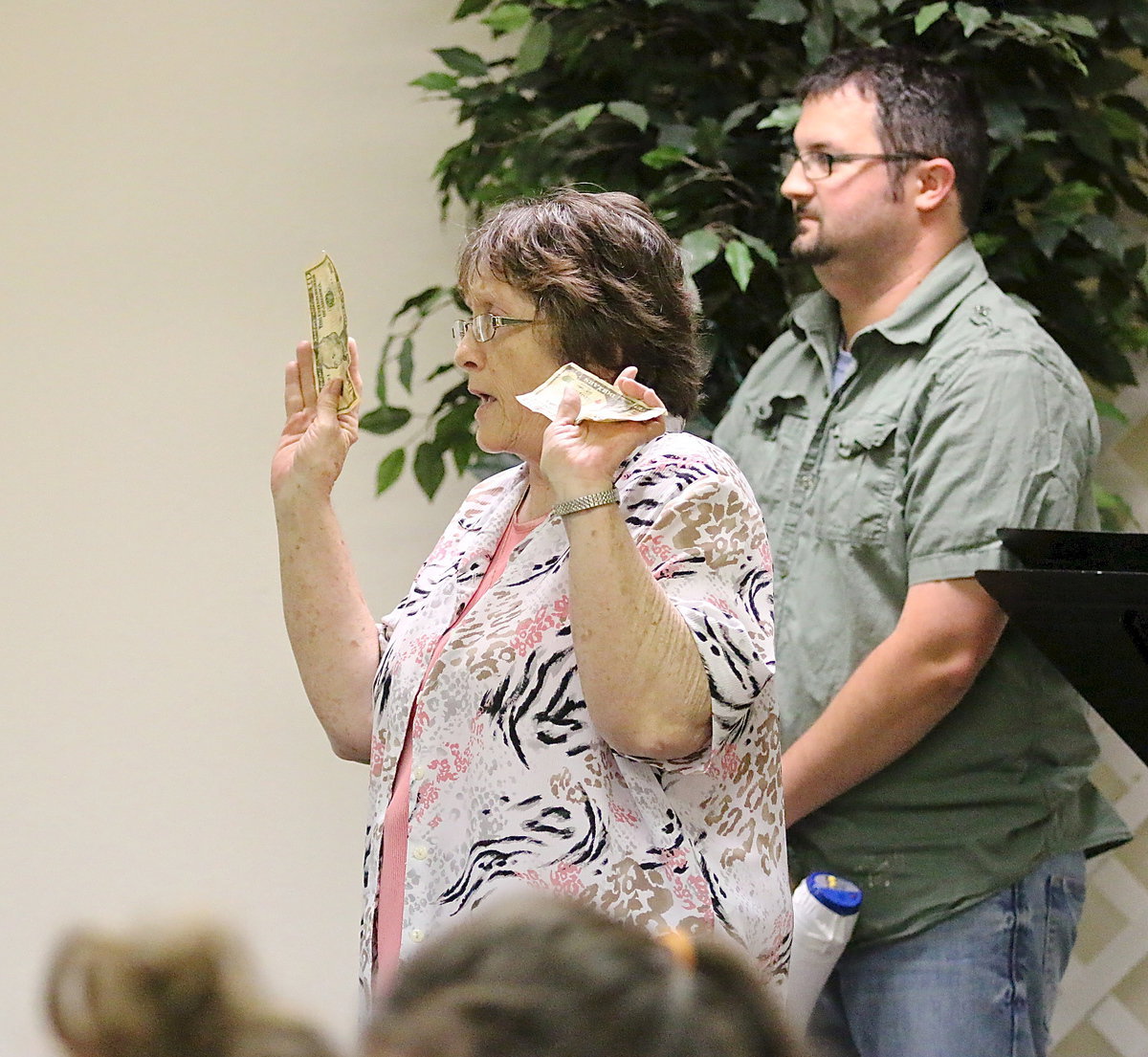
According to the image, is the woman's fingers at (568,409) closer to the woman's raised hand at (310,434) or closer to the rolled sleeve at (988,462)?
the woman's raised hand at (310,434)

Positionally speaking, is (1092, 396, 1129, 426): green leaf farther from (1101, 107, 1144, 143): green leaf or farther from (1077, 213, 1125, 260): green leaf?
(1101, 107, 1144, 143): green leaf

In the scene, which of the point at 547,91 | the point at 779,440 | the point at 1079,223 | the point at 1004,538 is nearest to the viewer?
the point at 1004,538

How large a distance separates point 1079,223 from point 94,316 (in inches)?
60.6

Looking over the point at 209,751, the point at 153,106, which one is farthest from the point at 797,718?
the point at 153,106

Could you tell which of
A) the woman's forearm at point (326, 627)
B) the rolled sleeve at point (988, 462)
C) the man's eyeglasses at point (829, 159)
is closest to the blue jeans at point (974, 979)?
the rolled sleeve at point (988, 462)

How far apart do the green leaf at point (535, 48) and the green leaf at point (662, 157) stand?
226mm

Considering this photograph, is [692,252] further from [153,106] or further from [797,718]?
[153,106]

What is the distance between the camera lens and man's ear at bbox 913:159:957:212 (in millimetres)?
1816

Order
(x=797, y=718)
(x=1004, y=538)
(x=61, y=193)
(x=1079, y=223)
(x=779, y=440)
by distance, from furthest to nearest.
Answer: (x=61, y=193)
(x=1079, y=223)
(x=779, y=440)
(x=797, y=718)
(x=1004, y=538)

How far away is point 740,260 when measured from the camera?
6.28ft

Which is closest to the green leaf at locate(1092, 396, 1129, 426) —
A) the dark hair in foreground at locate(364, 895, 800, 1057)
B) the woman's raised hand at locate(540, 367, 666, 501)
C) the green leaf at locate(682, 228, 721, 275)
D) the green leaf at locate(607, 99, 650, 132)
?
the green leaf at locate(682, 228, 721, 275)

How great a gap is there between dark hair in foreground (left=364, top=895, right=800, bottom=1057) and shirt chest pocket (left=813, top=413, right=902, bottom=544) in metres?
1.23

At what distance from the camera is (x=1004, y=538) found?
1.20 m

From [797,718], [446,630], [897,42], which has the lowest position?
[797,718]
